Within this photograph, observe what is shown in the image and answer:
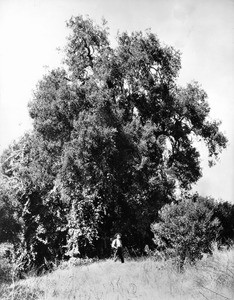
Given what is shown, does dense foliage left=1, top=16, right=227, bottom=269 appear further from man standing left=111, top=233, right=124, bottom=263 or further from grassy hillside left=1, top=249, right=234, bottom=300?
grassy hillside left=1, top=249, right=234, bottom=300


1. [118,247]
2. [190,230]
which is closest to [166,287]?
[190,230]

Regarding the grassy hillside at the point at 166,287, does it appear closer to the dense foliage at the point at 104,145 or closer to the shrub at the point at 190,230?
the shrub at the point at 190,230

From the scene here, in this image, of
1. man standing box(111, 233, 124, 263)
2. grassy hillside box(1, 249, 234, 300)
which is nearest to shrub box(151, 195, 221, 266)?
grassy hillside box(1, 249, 234, 300)

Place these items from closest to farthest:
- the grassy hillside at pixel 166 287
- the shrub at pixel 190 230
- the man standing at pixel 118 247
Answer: the grassy hillside at pixel 166 287 → the shrub at pixel 190 230 → the man standing at pixel 118 247

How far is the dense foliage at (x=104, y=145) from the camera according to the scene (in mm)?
19906

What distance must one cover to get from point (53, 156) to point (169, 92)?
996 centimetres

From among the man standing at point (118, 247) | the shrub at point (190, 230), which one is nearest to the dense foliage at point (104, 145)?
the man standing at point (118, 247)

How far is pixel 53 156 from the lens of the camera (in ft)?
68.9

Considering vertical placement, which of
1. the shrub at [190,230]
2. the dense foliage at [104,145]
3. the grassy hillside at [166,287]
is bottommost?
the grassy hillside at [166,287]

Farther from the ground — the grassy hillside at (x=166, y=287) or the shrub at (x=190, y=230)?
the shrub at (x=190, y=230)

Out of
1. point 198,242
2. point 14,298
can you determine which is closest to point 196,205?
point 198,242

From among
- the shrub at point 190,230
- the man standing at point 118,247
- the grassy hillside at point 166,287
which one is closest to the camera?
the grassy hillside at point 166,287

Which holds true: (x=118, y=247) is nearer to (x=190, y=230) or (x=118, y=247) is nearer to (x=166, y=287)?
(x=190, y=230)

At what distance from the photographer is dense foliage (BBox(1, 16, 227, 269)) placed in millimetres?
19906
